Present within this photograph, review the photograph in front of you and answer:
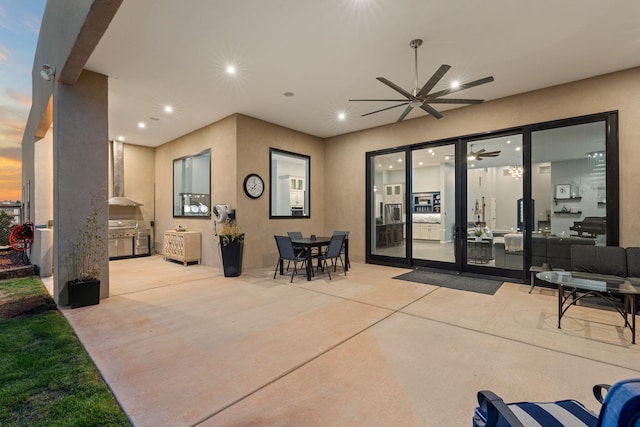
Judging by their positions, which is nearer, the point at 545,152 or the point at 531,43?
the point at 531,43

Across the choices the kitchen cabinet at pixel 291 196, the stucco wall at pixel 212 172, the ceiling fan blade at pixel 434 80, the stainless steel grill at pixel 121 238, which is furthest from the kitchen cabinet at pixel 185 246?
Result: the ceiling fan blade at pixel 434 80

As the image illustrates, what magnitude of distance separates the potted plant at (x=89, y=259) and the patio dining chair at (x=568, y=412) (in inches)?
188

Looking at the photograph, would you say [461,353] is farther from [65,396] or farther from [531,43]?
[531,43]

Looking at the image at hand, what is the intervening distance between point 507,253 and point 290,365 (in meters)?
4.98

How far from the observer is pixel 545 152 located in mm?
5098

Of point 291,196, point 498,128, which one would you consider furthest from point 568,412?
point 291,196

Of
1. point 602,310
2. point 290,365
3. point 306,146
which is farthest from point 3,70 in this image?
→ point 602,310

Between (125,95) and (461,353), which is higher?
(125,95)

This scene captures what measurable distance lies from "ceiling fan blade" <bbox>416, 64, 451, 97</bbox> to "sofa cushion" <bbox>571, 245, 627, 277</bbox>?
3.26m

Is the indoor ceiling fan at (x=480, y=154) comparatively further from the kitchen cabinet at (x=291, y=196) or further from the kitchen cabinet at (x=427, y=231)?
the kitchen cabinet at (x=291, y=196)

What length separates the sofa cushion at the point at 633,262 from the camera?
3.84m

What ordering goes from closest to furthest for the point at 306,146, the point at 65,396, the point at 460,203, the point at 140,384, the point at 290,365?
the point at 65,396 → the point at 140,384 → the point at 290,365 → the point at 460,203 → the point at 306,146

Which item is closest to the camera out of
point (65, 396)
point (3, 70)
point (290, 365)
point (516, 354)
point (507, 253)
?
point (65, 396)

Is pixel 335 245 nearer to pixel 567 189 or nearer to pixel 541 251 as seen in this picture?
pixel 541 251
